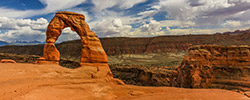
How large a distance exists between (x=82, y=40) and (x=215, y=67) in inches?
863

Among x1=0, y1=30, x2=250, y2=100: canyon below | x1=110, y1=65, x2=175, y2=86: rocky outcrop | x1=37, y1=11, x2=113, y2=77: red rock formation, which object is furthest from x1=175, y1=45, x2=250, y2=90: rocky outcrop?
x1=37, y1=11, x2=113, y2=77: red rock formation

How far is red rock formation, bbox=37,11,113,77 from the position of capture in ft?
52.3

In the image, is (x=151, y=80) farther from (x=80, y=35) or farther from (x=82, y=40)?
(x=80, y=35)

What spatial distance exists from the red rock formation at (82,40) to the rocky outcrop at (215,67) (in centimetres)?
1413

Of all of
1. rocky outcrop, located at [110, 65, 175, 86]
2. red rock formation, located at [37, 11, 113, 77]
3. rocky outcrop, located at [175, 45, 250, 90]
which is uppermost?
red rock formation, located at [37, 11, 113, 77]

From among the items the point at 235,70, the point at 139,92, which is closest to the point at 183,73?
the point at 235,70

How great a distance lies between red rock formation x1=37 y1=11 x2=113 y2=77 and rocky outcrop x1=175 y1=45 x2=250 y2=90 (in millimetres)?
14133

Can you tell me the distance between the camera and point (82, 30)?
1672 cm

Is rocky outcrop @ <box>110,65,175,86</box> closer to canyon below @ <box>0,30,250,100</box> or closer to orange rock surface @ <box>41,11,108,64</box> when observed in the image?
canyon below @ <box>0,30,250,100</box>

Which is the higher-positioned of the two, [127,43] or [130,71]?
[127,43]

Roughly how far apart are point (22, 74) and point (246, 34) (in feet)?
448

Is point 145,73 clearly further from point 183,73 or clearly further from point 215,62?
point 215,62

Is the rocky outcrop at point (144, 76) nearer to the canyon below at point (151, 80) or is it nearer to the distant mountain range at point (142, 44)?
the canyon below at point (151, 80)

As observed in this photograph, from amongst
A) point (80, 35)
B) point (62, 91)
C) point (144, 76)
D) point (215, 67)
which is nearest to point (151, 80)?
point (144, 76)
